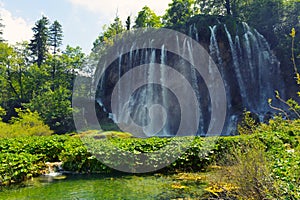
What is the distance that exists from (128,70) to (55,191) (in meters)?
21.0

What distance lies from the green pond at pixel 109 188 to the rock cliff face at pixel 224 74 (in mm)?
13211

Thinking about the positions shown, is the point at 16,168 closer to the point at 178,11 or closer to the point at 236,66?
the point at 236,66

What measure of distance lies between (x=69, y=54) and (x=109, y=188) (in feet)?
104

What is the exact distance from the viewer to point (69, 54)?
35.2 meters

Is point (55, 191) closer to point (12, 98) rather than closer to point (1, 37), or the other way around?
point (12, 98)

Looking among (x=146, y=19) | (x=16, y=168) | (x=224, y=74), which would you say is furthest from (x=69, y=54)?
(x=16, y=168)

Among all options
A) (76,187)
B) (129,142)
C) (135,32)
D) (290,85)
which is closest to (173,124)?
(290,85)

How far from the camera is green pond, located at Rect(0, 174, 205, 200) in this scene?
5.32 metres

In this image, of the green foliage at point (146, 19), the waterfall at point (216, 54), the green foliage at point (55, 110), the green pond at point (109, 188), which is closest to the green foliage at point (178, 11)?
the green foliage at point (146, 19)

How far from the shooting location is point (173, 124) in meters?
22.8

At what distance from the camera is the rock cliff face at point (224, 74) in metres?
20.5

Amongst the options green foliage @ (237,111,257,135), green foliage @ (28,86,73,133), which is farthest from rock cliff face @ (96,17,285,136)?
green foliage @ (237,111,257,135)

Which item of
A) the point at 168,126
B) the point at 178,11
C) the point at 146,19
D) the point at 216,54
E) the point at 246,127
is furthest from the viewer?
the point at 146,19

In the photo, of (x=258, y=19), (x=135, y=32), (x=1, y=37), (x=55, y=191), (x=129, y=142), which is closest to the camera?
(x=55, y=191)
